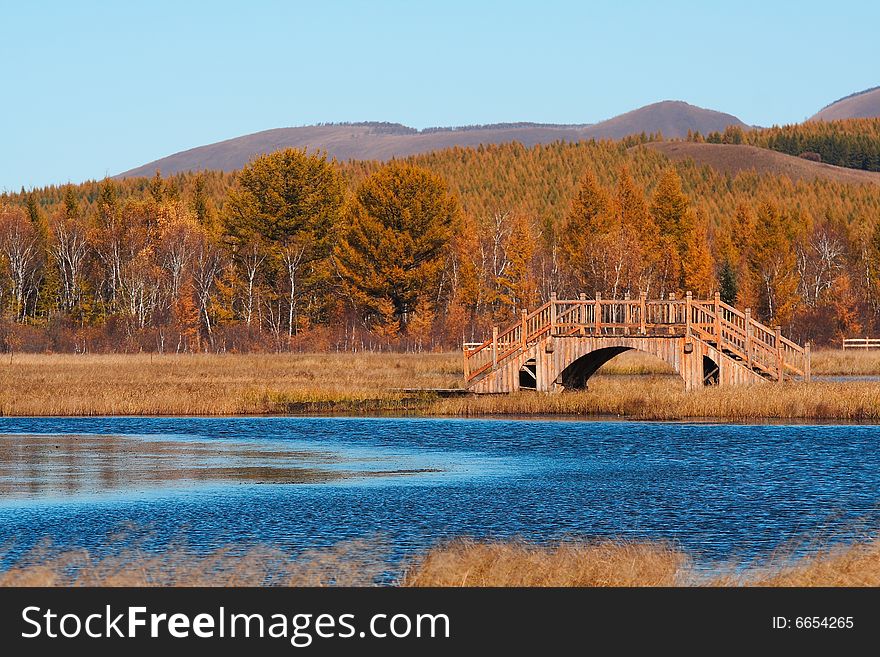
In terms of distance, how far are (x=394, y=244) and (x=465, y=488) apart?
60.2 metres

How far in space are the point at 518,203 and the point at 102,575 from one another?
157 metres

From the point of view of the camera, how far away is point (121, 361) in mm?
71438

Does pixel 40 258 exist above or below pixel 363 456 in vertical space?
above

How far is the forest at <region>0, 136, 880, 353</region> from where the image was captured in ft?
295

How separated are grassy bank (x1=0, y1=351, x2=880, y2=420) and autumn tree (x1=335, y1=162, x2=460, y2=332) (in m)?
19.7

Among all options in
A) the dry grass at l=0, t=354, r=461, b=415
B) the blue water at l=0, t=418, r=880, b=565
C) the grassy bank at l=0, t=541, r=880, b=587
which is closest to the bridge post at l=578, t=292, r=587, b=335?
the blue water at l=0, t=418, r=880, b=565

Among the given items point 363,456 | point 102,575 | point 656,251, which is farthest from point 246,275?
point 102,575

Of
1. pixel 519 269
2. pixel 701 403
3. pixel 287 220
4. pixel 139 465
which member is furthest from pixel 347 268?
pixel 139 465

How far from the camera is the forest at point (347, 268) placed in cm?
8994

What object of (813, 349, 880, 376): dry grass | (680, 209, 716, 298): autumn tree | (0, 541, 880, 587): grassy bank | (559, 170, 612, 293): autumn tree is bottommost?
(813, 349, 880, 376): dry grass

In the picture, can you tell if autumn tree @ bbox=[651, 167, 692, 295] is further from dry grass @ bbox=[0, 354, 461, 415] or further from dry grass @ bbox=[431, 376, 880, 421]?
dry grass @ bbox=[431, 376, 880, 421]

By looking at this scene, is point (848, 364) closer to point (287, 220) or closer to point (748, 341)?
point (748, 341)

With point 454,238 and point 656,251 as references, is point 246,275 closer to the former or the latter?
point 454,238

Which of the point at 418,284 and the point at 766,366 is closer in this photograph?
the point at 766,366
